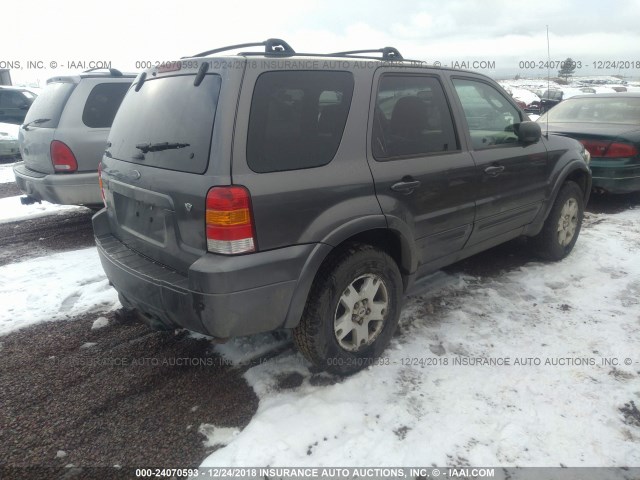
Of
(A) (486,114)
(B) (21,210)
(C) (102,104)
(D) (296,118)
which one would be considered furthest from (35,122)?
(A) (486,114)

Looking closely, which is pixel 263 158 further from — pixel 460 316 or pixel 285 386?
pixel 460 316

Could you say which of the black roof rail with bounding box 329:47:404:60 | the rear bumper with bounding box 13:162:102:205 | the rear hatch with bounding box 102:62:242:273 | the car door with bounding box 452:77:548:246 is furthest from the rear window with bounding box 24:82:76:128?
the car door with bounding box 452:77:548:246

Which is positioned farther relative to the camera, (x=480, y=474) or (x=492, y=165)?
(x=492, y=165)

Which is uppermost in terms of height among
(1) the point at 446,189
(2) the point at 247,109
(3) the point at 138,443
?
Result: (2) the point at 247,109

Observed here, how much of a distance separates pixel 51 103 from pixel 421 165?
4.55 m

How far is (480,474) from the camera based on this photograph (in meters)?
2.13

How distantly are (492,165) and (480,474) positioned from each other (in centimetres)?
223

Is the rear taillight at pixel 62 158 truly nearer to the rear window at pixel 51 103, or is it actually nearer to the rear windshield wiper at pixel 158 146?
the rear window at pixel 51 103

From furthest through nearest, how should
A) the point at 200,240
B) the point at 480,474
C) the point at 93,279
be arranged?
the point at 93,279
the point at 200,240
the point at 480,474

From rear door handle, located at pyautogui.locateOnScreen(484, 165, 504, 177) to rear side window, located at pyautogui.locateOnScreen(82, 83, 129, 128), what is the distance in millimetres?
4204

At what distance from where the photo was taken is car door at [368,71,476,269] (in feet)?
9.08

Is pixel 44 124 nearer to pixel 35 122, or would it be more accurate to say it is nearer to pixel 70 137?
pixel 35 122

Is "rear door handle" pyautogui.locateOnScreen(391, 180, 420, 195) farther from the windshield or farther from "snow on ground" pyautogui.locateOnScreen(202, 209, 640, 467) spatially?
the windshield

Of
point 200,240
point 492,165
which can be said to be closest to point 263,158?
point 200,240
